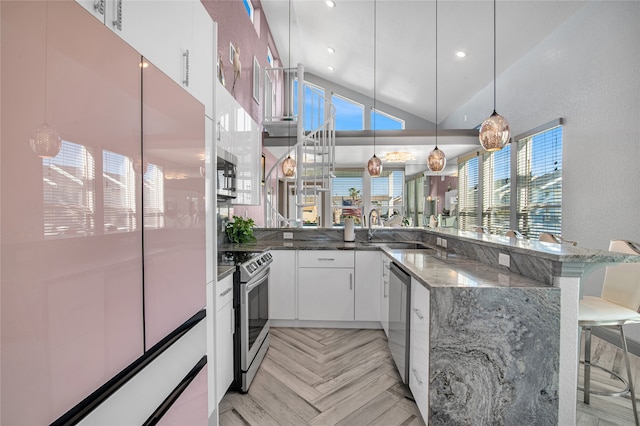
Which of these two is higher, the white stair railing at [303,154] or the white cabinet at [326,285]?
the white stair railing at [303,154]

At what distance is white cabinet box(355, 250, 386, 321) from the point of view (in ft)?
10.4

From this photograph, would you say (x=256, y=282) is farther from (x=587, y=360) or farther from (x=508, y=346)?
(x=587, y=360)

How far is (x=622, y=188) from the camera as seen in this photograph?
298cm

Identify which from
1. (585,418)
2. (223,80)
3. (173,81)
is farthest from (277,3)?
(585,418)

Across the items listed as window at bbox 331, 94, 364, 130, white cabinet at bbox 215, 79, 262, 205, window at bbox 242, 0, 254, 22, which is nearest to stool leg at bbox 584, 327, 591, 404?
white cabinet at bbox 215, 79, 262, 205

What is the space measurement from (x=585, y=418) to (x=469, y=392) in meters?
1.01

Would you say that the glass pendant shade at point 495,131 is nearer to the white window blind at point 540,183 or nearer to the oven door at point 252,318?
the white window blind at point 540,183

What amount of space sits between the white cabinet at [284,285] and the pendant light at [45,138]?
2608 mm

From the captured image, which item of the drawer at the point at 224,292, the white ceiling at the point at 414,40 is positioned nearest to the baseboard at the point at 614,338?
the drawer at the point at 224,292

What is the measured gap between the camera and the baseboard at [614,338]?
8.67 feet

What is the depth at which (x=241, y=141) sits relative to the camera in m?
2.83

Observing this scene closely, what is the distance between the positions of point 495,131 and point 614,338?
231 cm

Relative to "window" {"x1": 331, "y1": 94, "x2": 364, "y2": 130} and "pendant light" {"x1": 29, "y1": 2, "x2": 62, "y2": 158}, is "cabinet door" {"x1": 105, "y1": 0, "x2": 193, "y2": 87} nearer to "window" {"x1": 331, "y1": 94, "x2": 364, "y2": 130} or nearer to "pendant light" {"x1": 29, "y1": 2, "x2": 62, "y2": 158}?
"pendant light" {"x1": 29, "y1": 2, "x2": 62, "y2": 158}

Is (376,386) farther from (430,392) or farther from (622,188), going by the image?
(622,188)
